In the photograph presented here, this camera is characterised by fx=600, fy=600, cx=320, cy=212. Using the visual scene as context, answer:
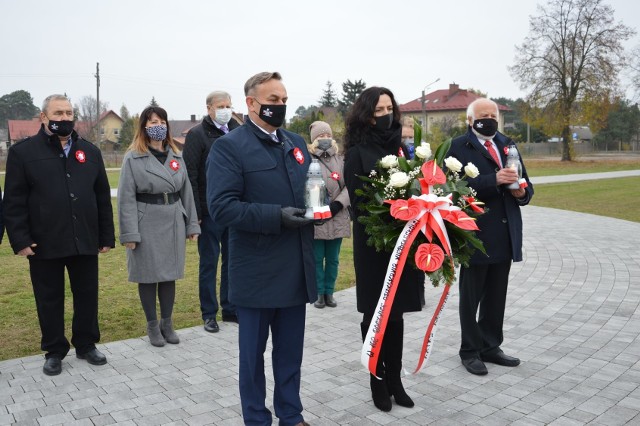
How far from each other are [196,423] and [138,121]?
288 centimetres

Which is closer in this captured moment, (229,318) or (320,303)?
(229,318)

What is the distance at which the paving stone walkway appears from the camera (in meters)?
4.03

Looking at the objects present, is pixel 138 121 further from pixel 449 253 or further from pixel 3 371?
pixel 449 253

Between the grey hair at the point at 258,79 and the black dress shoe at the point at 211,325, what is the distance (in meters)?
3.08

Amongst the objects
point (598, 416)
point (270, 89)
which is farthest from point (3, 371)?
point (598, 416)

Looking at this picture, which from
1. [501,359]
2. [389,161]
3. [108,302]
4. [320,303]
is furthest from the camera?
[108,302]

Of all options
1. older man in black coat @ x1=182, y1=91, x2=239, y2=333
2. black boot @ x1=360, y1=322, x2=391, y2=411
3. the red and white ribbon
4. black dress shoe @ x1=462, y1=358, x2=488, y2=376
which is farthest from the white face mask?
black dress shoe @ x1=462, y1=358, x2=488, y2=376

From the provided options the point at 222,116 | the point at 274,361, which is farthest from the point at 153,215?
the point at 274,361

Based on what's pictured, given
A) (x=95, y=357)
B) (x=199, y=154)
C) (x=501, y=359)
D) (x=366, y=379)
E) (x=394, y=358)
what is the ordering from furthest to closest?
1. (x=199, y=154)
2. (x=95, y=357)
3. (x=501, y=359)
4. (x=366, y=379)
5. (x=394, y=358)

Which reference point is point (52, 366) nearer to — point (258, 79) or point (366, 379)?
point (366, 379)

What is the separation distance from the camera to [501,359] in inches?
197

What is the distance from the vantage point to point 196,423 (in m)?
3.93

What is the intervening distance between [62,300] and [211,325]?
4.97 feet

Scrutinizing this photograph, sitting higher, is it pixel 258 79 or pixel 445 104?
pixel 445 104
